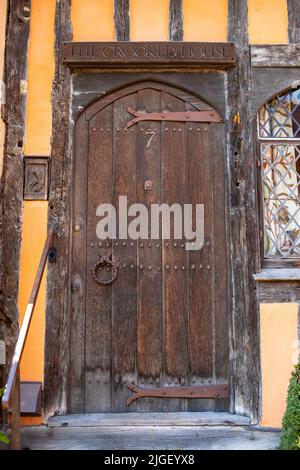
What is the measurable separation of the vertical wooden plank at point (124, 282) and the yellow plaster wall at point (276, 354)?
89 centimetres

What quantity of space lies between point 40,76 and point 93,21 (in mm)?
575

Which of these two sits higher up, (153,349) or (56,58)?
(56,58)

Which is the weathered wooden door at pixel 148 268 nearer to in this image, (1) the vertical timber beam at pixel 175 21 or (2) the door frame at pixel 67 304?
(2) the door frame at pixel 67 304

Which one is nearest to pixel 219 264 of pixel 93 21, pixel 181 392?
pixel 181 392

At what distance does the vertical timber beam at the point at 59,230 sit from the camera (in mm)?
3770

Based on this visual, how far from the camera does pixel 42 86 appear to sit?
404cm

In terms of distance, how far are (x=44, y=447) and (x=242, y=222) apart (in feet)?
6.46

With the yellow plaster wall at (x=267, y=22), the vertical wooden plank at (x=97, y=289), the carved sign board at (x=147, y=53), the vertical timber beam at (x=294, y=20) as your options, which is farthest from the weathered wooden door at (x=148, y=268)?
the vertical timber beam at (x=294, y=20)

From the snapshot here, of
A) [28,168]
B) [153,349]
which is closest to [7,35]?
[28,168]

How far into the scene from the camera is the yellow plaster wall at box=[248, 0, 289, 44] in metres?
4.10

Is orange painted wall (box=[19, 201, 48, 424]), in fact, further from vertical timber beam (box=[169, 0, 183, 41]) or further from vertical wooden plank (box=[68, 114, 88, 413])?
vertical timber beam (box=[169, 0, 183, 41])

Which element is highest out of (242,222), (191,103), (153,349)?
(191,103)
